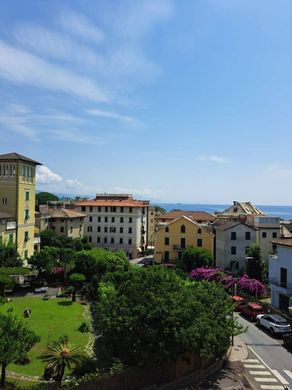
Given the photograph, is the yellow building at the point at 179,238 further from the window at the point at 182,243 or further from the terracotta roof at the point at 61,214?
the terracotta roof at the point at 61,214

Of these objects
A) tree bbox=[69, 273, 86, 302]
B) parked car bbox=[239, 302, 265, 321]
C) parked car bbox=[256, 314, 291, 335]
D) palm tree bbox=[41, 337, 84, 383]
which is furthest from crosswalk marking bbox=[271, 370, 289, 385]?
tree bbox=[69, 273, 86, 302]

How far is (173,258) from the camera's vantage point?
244ft

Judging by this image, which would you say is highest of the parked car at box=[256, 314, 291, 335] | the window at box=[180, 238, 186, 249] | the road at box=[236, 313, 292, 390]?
the window at box=[180, 238, 186, 249]

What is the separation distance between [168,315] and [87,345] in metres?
10.9

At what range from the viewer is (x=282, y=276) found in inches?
1693

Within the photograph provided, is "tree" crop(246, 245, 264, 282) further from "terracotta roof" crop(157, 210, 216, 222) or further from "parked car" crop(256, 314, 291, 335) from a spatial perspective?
"terracotta roof" crop(157, 210, 216, 222)

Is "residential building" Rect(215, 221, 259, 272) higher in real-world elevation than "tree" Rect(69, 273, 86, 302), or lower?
higher

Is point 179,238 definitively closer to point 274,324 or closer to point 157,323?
point 274,324

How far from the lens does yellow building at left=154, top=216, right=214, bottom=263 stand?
7256 centimetres

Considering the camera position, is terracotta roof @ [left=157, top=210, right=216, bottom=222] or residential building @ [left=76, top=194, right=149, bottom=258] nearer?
terracotta roof @ [left=157, top=210, right=216, bottom=222]

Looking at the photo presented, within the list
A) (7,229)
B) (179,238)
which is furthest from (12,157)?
(179,238)

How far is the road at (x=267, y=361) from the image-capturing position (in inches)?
956

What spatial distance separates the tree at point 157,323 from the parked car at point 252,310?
16666mm

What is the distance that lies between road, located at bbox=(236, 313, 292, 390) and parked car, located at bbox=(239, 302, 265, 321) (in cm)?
395
